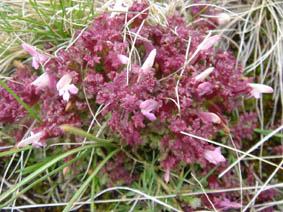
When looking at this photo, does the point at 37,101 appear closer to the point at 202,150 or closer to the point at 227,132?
the point at 202,150

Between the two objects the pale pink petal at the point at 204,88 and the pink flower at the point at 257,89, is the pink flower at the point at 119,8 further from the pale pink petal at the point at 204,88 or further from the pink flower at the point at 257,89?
the pink flower at the point at 257,89

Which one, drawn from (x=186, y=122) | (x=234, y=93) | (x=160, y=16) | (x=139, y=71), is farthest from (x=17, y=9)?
(x=234, y=93)

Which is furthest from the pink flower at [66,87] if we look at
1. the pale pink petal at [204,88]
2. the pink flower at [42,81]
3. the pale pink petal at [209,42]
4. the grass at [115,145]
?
the pale pink petal at [209,42]

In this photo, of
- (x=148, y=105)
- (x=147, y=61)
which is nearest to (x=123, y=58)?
(x=147, y=61)

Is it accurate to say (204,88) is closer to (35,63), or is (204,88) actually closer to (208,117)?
(208,117)

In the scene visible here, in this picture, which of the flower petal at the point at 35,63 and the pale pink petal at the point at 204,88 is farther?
the flower petal at the point at 35,63

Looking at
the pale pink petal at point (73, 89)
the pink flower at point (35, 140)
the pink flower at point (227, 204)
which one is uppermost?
the pale pink petal at point (73, 89)
